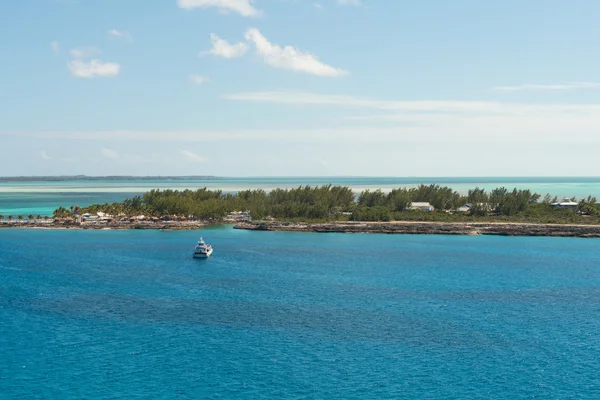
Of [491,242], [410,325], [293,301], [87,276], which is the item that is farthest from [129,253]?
[491,242]

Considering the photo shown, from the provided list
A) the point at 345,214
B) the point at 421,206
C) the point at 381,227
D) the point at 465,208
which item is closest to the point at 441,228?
the point at 381,227

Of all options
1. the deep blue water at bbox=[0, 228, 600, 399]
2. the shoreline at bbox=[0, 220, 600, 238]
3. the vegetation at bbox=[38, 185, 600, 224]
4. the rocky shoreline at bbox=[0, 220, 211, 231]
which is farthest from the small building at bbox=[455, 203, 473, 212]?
the rocky shoreline at bbox=[0, 220, 211, 231]

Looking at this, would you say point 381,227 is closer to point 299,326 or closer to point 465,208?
point 465,208

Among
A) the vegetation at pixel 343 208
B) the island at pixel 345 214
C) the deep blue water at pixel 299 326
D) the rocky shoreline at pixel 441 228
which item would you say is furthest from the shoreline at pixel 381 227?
the deep blue water at pixel 299 326

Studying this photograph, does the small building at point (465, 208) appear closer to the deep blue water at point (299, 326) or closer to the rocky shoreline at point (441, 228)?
the rocky shoreline at point (441, 228)

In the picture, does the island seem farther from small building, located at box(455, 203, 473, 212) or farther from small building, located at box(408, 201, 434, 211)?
small building, located at box(455, 203, 473, 212)

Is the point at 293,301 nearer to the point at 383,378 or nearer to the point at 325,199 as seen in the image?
the point at 383,378
